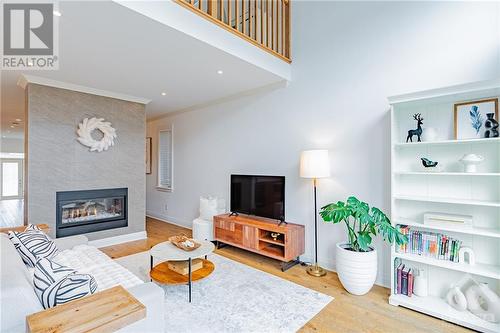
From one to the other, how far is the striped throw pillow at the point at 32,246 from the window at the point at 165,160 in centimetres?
356

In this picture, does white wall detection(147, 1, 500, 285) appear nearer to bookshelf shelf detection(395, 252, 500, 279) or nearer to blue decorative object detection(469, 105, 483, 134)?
blue decorative object detection(469, 105, 483, 134)

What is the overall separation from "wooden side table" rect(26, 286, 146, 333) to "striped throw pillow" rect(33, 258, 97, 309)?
6.7 inches

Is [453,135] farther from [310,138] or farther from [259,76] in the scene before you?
[259,76]

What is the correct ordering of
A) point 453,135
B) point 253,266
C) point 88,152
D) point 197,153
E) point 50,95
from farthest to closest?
point 197,153
point 88,152
point 50,95
point 253,266
point 453,135

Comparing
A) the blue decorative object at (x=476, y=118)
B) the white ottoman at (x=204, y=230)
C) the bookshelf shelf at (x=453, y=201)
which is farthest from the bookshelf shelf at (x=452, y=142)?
the white ottoman at (x=204, y=230)

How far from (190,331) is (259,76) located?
10.1 feet

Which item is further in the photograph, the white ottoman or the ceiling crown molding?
the white ottoman

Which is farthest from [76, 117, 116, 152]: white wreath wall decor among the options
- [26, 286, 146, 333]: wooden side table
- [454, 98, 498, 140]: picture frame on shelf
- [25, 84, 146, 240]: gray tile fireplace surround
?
[454, 98, 498, 140]: picture frame on shelf

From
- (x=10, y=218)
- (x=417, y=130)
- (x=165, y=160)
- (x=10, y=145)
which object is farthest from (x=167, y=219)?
(x=10, y=145)

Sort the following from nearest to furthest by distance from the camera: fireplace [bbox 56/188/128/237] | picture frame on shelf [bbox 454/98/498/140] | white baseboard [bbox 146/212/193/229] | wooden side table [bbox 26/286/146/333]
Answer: wooden side table [bbox 26/286/146/333]
picture frame on shelf [bbox 454/98/498/140]
fireplace [bbox 56/188/128/237]
white baseboard [bbox 146/212/193/229]

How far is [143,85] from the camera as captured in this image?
3879 mm

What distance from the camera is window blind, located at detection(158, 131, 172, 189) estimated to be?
6.02m

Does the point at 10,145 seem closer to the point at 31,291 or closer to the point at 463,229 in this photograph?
the point at 31,291

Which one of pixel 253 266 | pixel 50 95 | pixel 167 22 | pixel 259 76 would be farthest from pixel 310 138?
pixel 50 95
